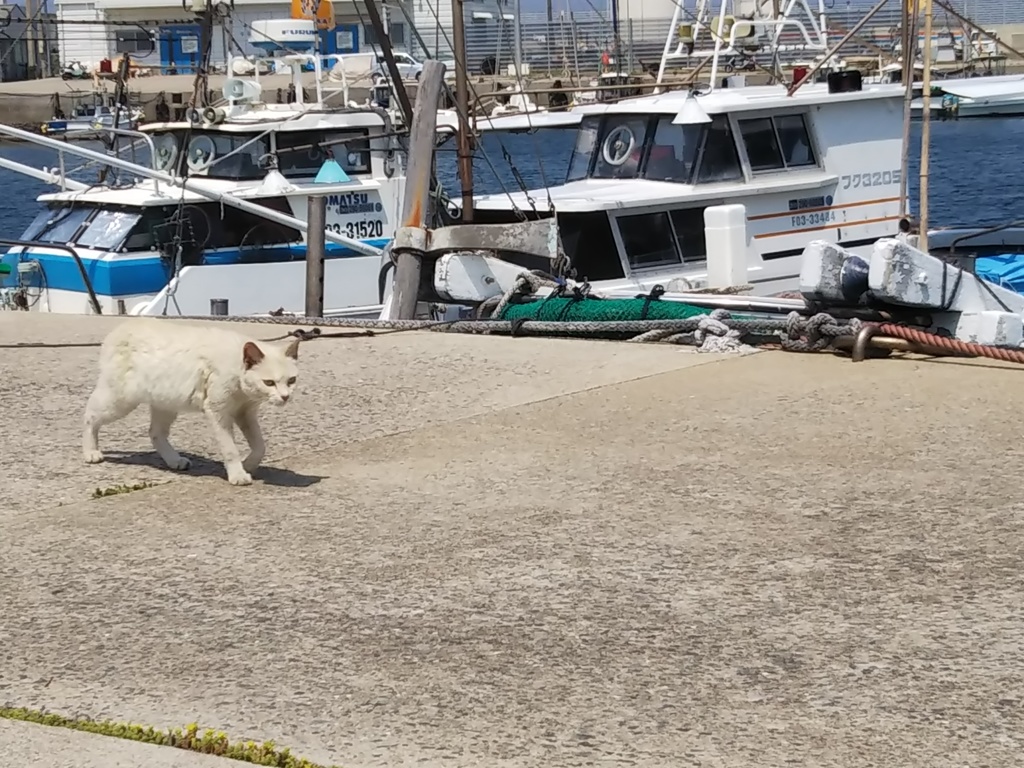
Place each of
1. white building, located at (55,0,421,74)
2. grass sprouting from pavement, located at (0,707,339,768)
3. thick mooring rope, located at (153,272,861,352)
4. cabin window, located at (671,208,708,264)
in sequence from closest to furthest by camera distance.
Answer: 1. grass sprouting from pavement, located at (0,707,339,768)
2. thick mooring rope, located at (153,272,861,352)
3. cabin window, located at (671,208,708,264)
4. white building, located at (55,0,421,74)

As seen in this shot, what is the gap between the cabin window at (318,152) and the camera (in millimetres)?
18859

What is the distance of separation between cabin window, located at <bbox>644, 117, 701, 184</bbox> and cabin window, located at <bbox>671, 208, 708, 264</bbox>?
340mm

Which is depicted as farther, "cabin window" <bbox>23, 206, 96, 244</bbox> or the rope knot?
"cabin window" <bbox>23, 206, 96, 244</bbox>

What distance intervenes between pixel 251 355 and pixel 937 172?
1522 inches

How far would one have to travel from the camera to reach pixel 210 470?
7.15 meters

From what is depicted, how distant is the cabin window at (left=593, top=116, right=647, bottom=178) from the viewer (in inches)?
618

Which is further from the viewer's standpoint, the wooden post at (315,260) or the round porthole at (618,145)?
the round porthole at (618,145)

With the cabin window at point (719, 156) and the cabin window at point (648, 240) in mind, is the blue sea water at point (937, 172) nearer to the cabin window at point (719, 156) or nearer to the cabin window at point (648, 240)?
the cabin window at point (648, 240)

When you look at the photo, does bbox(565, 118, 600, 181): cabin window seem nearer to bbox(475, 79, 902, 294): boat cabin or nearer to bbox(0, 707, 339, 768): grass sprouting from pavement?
bbox(475, 79, 902, 294): boat cabin

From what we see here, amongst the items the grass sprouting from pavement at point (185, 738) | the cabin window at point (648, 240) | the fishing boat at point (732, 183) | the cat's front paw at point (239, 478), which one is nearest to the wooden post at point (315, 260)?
the fishing boat at point (732, 183)

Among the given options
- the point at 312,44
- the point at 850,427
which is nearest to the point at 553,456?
the point at 850,427

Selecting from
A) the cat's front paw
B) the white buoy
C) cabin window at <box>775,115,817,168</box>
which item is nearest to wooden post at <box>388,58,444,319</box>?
the white buoy

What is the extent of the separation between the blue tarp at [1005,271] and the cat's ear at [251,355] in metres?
9.24

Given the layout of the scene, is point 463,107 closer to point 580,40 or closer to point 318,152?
point 318,152
